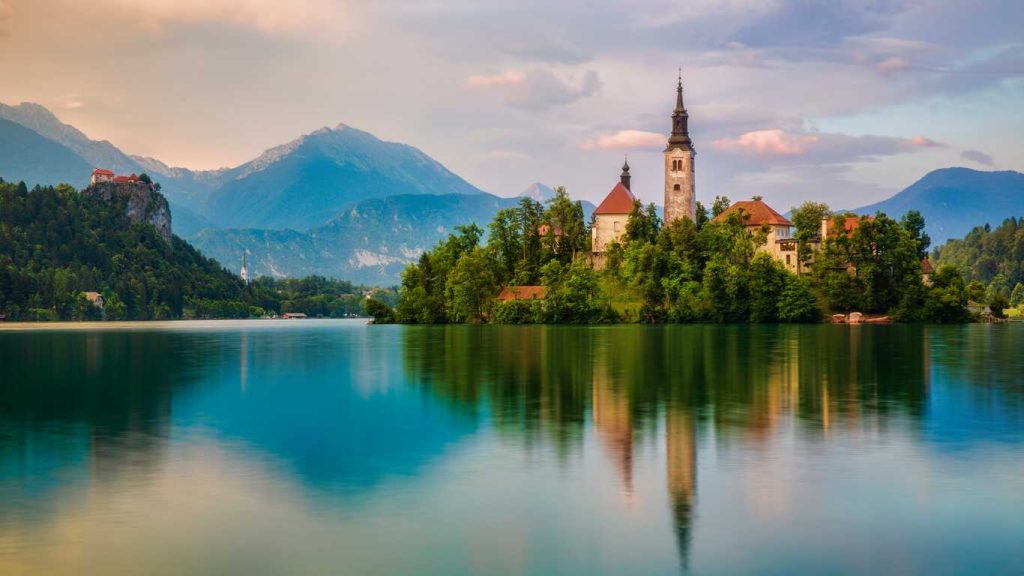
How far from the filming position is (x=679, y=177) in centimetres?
14688

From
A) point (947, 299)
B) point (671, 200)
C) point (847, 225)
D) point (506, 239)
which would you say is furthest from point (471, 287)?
point (947, 299)

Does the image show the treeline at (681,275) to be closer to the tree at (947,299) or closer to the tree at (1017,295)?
the tree at (947,299)

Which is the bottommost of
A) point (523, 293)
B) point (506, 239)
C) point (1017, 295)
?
point (523, 293)

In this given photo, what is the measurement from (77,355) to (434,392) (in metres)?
34.6

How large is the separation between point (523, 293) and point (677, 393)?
99137mm

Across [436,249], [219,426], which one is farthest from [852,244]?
[219,426]

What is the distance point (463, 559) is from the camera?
13.1m

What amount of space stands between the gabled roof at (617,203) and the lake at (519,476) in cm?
10722

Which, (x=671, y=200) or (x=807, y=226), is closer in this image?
(x=807, y=226)

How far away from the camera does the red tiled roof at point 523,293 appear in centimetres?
13088

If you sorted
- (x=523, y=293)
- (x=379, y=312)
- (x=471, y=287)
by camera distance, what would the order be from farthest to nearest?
(x=379, y=312) < (x=471, y=287) < (x=523, y=293)

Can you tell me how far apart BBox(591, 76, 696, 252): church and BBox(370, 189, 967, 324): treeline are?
374 centimetres

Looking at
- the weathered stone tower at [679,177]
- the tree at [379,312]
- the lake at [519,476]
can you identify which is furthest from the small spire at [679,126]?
the lake at [519,476]

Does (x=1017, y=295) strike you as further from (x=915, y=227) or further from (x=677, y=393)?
(x=677, y=393)
